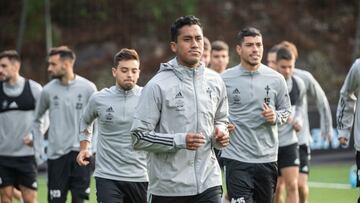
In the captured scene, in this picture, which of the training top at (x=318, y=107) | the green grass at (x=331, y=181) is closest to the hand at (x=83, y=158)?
the training top at (x=318, y=107)

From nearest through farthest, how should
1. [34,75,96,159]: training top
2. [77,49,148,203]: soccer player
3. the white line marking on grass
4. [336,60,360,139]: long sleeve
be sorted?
1. [77,49,148,203]: soccer player
2. [336,60,360,139]: long sleeve
3. [34,75,96,159]: training top
4. the white line marking on grass

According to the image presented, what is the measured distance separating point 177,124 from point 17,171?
6165 millimetres

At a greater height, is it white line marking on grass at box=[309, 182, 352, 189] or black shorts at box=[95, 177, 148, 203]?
black shorts at box=[95, 177, 148, 203]

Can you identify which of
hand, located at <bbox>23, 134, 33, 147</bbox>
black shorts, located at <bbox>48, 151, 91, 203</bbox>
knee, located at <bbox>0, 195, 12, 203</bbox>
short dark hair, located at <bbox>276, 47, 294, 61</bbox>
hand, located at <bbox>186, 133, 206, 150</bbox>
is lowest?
knee, located at <bbox>0, 195, 12, 203</bbox>

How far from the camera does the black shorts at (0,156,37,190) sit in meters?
14.2

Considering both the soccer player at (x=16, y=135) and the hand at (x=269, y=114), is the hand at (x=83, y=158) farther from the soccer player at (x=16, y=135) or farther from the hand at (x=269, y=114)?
the soccer player at (x=16, y=135)

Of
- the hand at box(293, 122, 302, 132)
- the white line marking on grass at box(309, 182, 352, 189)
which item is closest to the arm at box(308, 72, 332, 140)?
the hand at box(293, 122, 302, 132)

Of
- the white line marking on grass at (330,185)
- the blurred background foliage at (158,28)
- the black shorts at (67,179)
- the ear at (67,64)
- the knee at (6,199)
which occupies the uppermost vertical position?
the blurred background foliage at (158,28)

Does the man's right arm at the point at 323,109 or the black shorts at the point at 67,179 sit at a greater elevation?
the man's right arm at the point at 323,109

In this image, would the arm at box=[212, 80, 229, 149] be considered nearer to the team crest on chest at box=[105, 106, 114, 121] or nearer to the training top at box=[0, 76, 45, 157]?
the team crest on chest at box=[105, 106, 114, 121]

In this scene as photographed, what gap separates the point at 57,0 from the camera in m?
24.8

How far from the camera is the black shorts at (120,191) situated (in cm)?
1086

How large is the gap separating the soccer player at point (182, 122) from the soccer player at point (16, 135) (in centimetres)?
582

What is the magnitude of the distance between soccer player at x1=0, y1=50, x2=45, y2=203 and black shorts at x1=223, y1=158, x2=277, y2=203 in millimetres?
3859
